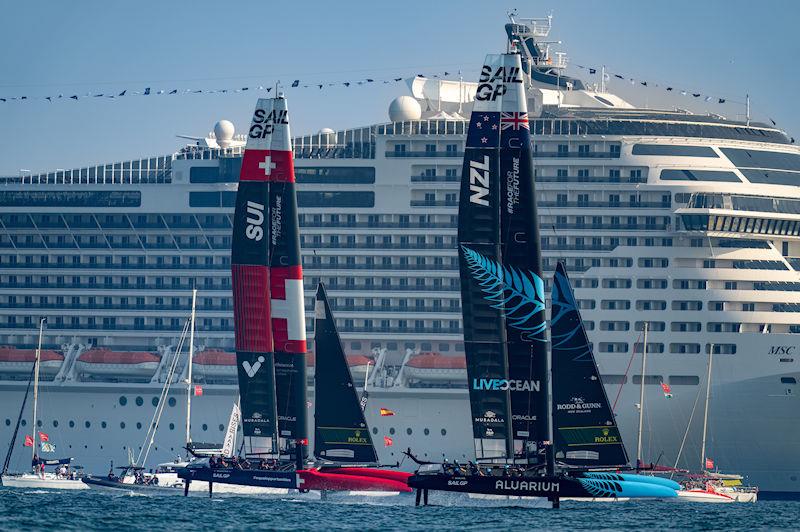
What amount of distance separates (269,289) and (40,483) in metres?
15.7

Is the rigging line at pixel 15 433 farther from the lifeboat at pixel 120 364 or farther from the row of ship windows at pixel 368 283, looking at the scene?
the row of ship windows at pixel 368 283

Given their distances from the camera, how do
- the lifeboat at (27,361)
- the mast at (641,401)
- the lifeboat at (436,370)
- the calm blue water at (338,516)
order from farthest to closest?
the lifeboat at (27,361) → the lifeboat at (436,370) → the mast at (641,401) → the calm blue water at (338,516)

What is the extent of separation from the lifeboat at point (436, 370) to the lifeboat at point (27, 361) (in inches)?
616

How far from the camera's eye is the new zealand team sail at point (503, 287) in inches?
1977

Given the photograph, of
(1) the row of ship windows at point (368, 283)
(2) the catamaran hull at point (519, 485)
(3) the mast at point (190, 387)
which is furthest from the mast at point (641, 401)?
(2) the catamaran hull at point (519, 485)

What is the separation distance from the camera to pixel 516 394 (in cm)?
5044

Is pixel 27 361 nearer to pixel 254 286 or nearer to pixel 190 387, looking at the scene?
pixel 190 387

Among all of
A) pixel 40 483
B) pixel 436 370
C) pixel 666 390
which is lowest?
pixel 40 483

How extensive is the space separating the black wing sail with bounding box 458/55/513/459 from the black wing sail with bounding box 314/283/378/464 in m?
6.63

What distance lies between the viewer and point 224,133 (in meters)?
79.3

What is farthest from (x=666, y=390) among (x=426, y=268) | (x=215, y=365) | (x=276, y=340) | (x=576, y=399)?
(x=576, y=399)

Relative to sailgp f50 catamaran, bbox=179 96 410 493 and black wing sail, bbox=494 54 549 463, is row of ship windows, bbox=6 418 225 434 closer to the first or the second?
sailgp f50 catamaran, bbox=179 96 410 493

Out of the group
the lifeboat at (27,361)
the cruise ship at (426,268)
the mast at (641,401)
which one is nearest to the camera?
the mast at (641,401)

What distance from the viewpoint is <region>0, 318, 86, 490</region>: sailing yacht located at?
69.3m
